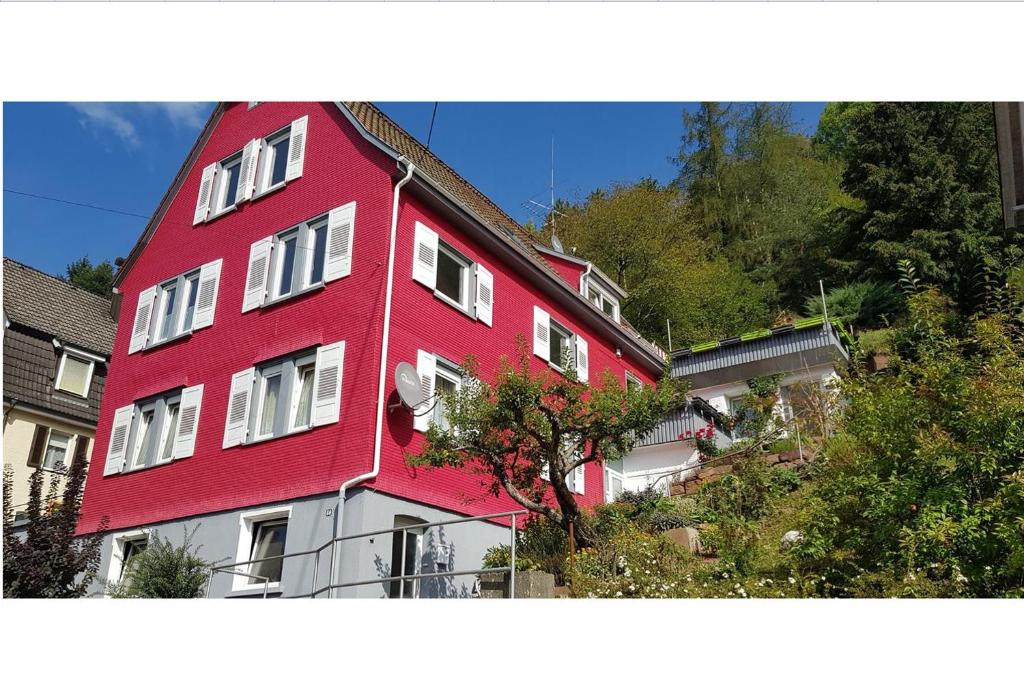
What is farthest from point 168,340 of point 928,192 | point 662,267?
point 928,192

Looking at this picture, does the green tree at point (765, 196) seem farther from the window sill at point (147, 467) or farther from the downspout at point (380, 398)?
the window sill at point (147, 467)

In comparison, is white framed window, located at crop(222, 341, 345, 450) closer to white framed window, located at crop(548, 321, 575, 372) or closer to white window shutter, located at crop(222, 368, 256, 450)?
white window shutter, located at crop(222, 368, 256, 450)

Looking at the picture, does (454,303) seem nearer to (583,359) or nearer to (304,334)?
(304,334)

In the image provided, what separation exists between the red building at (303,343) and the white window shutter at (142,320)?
49 millimetres

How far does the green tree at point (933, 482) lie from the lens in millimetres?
8164

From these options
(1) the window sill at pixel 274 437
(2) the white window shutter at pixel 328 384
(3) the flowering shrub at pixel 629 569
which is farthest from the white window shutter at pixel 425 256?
(3) the flowering shrub at pixel 629 569

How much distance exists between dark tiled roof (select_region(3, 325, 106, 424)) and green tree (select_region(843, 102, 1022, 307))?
790 inches

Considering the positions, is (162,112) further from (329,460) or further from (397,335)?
(329,460)

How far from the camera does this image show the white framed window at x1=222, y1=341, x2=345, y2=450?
1282 cm

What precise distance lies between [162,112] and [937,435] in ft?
41.1

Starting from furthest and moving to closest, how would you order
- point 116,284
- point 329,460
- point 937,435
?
1. point 116,284
2. point 329,460
3. point 937,435
